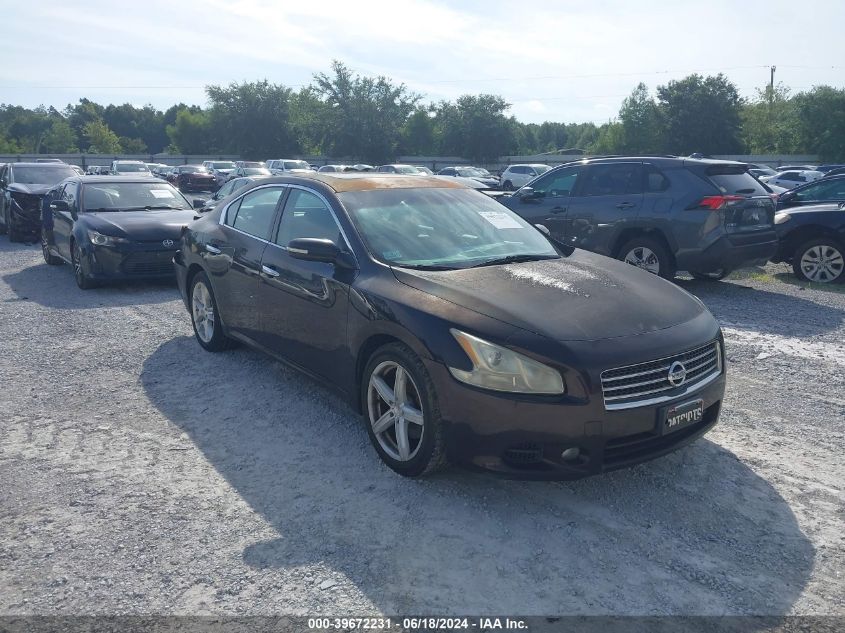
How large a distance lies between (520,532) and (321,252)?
6.74 ft

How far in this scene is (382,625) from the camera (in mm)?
2801

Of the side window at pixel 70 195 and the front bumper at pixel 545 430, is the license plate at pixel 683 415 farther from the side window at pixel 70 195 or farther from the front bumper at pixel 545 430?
the side window at pixel 70 195

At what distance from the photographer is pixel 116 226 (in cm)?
965

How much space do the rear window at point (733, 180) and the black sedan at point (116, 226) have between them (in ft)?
23.2

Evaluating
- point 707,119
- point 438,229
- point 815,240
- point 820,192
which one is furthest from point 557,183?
point 707,119

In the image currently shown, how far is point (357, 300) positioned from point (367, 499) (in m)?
1.18

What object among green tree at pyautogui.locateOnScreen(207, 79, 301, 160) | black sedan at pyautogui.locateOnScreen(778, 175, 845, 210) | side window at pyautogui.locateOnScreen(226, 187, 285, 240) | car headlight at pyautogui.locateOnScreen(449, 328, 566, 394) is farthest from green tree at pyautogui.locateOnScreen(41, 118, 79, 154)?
car headlight at pyautogui.locateOnScreen(449, 328, 566, 394)

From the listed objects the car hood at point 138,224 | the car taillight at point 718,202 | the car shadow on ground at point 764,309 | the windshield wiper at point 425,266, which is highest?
the car taillight at point 718,202

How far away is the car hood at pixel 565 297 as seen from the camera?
12.0 ft

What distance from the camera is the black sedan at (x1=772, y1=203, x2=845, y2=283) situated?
9.91m

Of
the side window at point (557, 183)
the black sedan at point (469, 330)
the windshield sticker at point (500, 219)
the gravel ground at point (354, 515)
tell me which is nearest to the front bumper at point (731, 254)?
the side window at point (557, 183)

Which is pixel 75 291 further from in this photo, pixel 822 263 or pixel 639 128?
pixel 639 128

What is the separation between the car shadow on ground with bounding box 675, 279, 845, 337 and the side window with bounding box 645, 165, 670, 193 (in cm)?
144

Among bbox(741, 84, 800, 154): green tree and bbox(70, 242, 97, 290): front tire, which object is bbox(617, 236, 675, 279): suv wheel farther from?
bbox(741, 84, 800, 154): green tree
